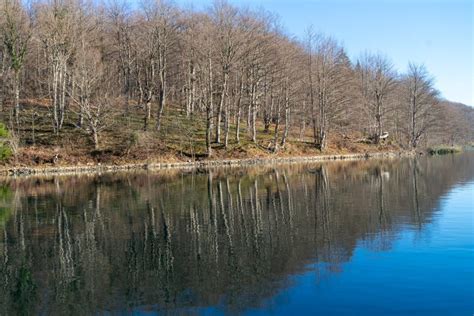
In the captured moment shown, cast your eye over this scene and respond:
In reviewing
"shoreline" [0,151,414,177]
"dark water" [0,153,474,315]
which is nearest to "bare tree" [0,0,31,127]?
"shoreline" [0,151,414,177]

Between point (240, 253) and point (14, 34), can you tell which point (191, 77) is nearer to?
point (14, 34)

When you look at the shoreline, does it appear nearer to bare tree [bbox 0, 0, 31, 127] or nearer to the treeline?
the treeline

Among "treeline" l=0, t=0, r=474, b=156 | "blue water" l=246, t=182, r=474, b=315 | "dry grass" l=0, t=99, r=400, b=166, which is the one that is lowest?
"blue water" l=246, t=182, r=474, b=315

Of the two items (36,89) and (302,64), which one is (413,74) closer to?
(302,64)

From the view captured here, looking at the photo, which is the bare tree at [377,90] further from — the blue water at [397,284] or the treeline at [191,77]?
the blue water at [397,284]

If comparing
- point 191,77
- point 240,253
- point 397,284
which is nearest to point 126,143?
point 191,77

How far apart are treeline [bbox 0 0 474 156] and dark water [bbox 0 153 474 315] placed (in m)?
29.3

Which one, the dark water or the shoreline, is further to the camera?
the shoreline

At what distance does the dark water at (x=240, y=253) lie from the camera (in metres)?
10.7

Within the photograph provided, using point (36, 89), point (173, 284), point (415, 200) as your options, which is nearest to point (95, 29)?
point (36, 89)

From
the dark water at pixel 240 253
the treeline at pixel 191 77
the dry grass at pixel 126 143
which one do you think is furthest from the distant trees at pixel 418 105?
the dark water at pixel 240 253

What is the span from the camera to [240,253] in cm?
1478

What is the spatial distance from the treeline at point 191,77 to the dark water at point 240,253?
29.3 meters

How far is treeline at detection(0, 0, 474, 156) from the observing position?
55031 millimetres
